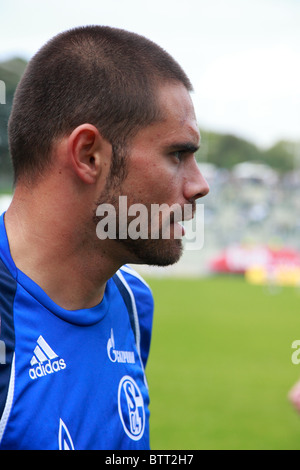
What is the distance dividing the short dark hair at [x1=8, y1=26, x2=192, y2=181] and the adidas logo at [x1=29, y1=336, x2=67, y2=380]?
1.65 ft

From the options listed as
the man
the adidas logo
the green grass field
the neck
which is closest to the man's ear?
the man

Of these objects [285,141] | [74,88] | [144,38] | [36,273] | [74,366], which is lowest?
[74,366]

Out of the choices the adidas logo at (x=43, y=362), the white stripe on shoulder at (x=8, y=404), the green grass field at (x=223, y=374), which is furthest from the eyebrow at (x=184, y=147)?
the green grass field at (x=223, y=374)

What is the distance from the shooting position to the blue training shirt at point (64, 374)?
5.09 feet

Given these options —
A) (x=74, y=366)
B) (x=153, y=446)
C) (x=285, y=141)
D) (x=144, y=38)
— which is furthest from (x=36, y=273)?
(x=285, y=141)

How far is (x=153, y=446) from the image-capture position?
20.1 feet

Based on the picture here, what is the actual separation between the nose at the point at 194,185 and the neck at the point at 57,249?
30 centimetres

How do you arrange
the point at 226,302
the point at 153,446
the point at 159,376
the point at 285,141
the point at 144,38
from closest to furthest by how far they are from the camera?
the point at 144,38 < the point at 153,446 < the point at 159,376 < the point at 226,302 < the point at 285,141

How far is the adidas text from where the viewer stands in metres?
1.61

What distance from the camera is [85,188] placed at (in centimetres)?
181

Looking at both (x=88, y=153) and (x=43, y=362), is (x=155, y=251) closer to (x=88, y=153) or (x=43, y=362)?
(x=88, y=153)

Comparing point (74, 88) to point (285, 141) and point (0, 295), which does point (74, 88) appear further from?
point (285, 141)

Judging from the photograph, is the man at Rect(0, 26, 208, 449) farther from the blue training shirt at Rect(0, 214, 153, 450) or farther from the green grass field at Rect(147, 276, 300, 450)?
the green grass field at Rect(147, 276, 300, 450)

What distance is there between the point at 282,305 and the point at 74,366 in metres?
15.3
